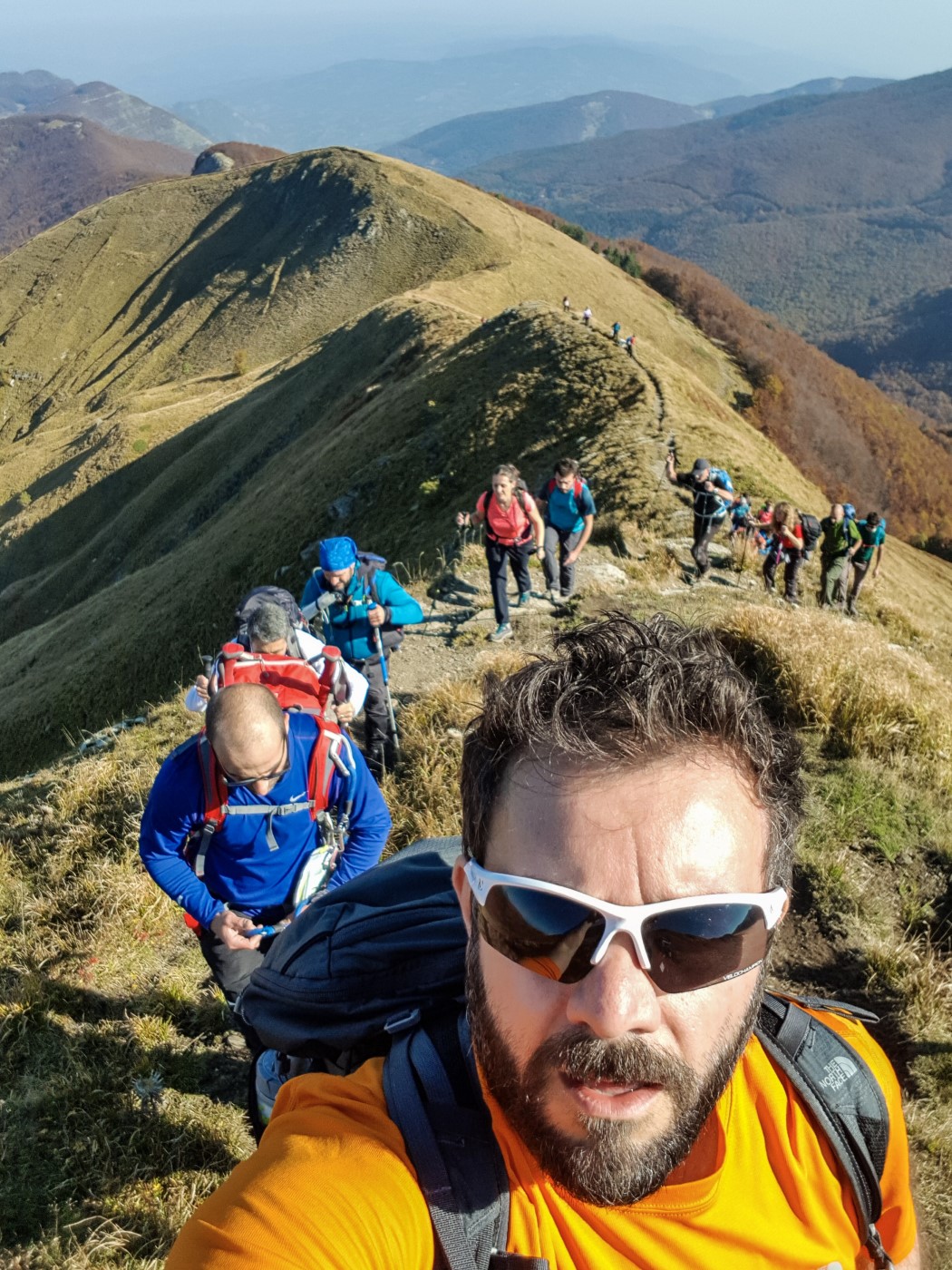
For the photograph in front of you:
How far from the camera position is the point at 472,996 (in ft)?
5.69

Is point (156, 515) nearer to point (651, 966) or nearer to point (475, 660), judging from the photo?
point (475, 660)

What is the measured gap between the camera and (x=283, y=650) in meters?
4.81

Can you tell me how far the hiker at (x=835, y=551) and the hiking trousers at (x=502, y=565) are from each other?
5.83 meters

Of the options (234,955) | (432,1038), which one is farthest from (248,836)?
(432,1038)

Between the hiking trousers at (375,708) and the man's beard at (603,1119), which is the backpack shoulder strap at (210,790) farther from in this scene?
the hiking trousers at (375,708)

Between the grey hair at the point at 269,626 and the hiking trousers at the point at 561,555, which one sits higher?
the grey hair at the point at 269,626

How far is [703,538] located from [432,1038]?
1147 centimetres

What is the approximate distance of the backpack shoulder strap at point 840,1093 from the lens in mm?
1867

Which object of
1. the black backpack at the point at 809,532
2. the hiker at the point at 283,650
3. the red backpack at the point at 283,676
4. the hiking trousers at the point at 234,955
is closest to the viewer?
the hiking trousers at the point at 234,955

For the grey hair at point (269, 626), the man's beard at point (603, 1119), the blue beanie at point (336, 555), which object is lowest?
the blue beanie at point (336, 555)

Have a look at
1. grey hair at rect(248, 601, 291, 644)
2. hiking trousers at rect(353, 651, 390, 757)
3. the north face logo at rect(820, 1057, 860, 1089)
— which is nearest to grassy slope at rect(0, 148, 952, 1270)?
hiking trousers at rect(353, 651, 390, 757)

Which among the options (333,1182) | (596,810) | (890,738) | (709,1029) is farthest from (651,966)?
(890,738)

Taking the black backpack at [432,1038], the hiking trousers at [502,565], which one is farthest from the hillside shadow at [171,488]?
the black backpack at [432,1038]

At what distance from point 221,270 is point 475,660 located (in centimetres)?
10541
